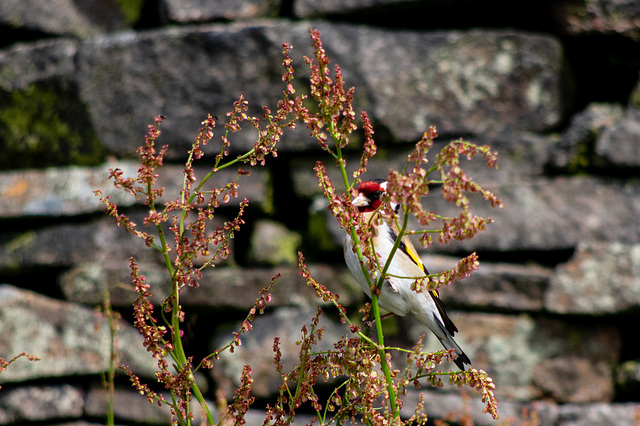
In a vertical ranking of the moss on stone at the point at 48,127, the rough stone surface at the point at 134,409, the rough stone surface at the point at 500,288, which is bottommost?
the rough stone surface at the point at 134,409

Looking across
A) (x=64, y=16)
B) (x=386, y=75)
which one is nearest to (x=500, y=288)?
(x=386, y=75)

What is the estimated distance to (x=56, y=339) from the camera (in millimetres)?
2967

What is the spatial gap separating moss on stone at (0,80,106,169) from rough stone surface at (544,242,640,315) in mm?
2176

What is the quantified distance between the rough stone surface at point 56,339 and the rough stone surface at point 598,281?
1865mm

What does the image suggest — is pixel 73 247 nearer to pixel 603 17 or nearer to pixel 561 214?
pixel 561 214

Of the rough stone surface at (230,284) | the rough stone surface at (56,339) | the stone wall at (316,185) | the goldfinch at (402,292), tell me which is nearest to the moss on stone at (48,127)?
the stone wall at (316,185)

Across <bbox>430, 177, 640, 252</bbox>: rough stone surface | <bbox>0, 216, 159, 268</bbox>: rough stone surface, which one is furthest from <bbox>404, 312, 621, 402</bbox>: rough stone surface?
<bbox>0, 216, 159, 268</bbox>: rough stone surface

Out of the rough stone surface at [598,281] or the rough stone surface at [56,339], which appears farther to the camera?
the rough stone surface at [56,339]

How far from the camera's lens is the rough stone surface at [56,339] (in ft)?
9.67

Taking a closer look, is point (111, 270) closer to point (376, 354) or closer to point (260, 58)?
point (260, 58)

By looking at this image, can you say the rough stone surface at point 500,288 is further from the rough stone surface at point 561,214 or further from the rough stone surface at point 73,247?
the rough stone surface at point 73,247

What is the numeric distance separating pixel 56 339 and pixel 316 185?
1.39 meters

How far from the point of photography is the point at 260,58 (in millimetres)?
2949

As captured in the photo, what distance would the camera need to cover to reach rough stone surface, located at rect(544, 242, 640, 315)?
8.99 feet
